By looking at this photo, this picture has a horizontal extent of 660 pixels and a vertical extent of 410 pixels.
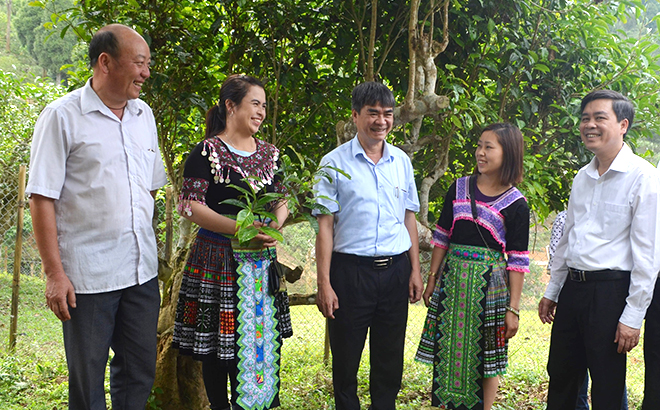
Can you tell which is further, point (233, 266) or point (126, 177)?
point (233, 266)

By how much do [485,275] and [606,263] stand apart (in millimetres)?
518

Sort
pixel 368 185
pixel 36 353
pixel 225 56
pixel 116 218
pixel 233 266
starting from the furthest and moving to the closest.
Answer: pixel 36 353
pixel 225 56
pixel 368 185
pixel 233 266
pixel 116 218

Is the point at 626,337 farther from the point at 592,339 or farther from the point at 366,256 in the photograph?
the point at 366,256

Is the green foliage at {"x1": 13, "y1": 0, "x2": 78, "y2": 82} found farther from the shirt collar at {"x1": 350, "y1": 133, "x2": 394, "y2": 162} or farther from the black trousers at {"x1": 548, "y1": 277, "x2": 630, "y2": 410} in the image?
the black trousers at {"x1": 548, "y1": 277, "x2": 630, "y2": 410}

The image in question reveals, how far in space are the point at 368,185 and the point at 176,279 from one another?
1.30m

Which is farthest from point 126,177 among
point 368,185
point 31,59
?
point 31,59

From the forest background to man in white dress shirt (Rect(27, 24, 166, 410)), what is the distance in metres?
0.91

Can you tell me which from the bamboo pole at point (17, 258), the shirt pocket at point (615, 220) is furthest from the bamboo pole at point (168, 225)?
the shirt pocket at point (615, 220)

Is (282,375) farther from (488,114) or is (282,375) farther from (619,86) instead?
(619,86)

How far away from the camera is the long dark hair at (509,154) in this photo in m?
2.47

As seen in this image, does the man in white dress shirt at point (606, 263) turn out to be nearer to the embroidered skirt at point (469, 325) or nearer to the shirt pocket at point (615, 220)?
the shirt pocket at point (615, 220)

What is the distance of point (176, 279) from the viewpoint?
9.88 feet

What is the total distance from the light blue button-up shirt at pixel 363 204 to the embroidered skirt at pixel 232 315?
0.39 meters

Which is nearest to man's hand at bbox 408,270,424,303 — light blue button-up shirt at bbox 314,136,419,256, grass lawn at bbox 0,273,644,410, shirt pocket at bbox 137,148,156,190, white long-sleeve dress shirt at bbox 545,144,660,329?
light blue button-up shirt at bbox 314,136,419,256
